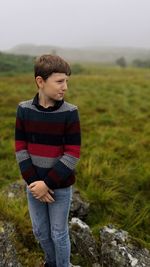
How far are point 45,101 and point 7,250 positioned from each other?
1.56m

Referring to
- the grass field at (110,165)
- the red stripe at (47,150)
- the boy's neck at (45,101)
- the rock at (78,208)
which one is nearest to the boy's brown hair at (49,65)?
the boy's neck at (45,101)

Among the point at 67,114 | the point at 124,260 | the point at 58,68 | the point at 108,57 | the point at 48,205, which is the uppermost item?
the point at 58,68

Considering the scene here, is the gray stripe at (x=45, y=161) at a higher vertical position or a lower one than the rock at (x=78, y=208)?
higher

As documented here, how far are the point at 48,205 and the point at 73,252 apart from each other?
123 cm

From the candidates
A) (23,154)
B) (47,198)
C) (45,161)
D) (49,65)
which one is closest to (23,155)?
(23,154)

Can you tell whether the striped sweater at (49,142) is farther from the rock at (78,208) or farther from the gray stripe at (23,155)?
the rock at (78,208)

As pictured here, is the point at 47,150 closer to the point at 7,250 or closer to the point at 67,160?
the point at 67,160

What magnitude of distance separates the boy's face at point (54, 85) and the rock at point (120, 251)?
1.80m

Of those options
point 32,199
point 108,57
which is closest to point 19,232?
point 32,199

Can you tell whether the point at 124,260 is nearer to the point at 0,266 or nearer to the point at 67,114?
the point at 0,266

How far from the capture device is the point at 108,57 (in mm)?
178375

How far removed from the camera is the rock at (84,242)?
421cm

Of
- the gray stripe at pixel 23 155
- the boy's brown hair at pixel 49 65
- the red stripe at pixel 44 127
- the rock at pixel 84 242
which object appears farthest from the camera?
the rock at pixel 84 242

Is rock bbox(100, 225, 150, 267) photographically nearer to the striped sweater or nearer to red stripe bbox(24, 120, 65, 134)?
the striped sweater
